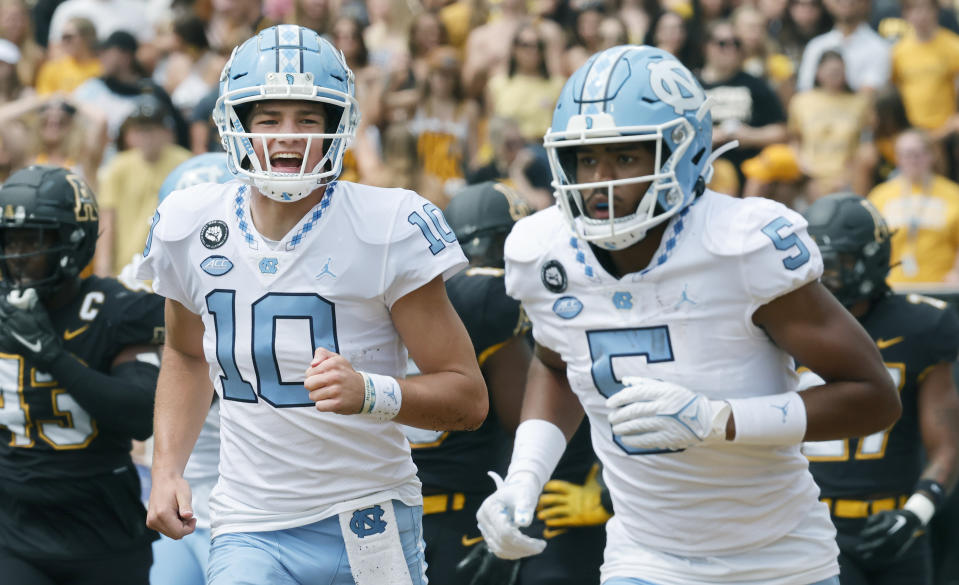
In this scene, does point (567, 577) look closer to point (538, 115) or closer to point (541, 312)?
point (541, 312)

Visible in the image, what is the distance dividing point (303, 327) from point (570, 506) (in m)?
1.79

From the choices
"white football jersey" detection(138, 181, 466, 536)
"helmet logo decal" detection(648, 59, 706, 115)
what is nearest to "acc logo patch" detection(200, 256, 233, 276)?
"white football jersey" detection(138, 181, 466, 536)

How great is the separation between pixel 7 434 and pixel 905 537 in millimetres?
2942

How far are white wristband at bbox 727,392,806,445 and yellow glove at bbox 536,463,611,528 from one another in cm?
168

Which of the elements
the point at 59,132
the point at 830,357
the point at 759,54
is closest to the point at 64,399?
the point at 830,357

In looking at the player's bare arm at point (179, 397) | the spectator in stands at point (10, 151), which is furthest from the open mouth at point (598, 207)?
the spectator in stands at point (10, 151)

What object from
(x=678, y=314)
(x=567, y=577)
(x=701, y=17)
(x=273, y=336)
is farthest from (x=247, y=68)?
(x=701, y=17)

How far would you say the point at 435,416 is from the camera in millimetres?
3293

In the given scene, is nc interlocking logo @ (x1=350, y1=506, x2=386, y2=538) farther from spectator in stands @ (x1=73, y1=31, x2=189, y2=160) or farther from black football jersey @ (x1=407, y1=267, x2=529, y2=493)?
spectator in stands @ (x1=73, y1=31, x2=189, y2=160)

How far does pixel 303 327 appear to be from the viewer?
10.8 ft

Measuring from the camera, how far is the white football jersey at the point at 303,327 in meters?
3.29

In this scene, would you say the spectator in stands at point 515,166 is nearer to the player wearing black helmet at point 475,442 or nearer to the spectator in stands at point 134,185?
the spectator in stands at point 134,185

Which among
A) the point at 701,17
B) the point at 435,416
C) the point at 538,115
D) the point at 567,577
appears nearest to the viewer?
the point at 435,416

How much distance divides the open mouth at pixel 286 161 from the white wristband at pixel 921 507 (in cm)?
247
